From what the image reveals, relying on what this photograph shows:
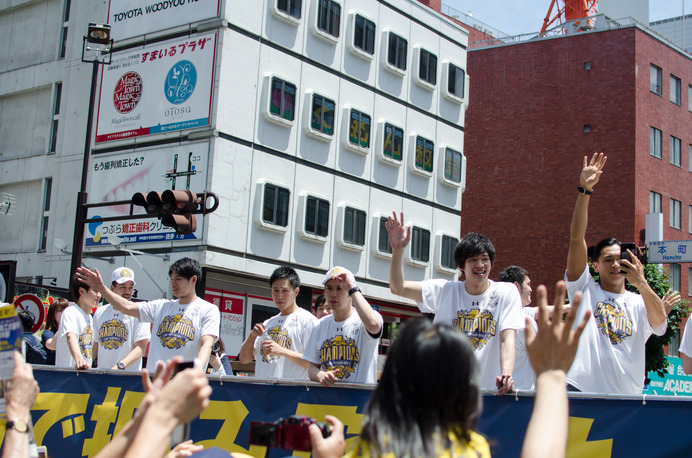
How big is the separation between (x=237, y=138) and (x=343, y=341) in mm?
18329

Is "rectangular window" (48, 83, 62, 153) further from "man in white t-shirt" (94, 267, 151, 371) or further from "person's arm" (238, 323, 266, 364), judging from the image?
"person's arm" (238, 323, 266, 364)

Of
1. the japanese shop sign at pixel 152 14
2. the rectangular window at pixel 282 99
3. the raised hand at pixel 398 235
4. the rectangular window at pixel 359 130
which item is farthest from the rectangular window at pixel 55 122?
the raised hand at pixel 398 235

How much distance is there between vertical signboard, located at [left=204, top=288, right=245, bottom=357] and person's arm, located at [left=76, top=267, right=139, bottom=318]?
1589 centimetres

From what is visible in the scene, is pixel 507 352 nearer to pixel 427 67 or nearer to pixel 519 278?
pixel 519 278

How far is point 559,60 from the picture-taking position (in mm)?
42031

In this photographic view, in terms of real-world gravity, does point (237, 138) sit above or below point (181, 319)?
above

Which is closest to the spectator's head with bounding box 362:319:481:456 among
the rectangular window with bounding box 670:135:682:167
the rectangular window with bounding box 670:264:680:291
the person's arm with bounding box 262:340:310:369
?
the person's arm with bounding box 262:340:310:369

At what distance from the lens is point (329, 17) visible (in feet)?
90.9

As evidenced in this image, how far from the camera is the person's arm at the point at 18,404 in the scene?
2.91 meters

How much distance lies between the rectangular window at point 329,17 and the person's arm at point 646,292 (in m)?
22.6

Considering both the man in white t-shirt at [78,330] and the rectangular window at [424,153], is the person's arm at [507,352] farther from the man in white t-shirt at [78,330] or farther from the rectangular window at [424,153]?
the rectangular window at [424,153]

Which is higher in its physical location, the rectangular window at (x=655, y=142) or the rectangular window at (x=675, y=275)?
the rectangular window at (x=655, y=142)

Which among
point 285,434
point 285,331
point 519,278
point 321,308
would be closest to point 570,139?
point 321,308

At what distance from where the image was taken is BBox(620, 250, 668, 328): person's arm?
5.81 metres
